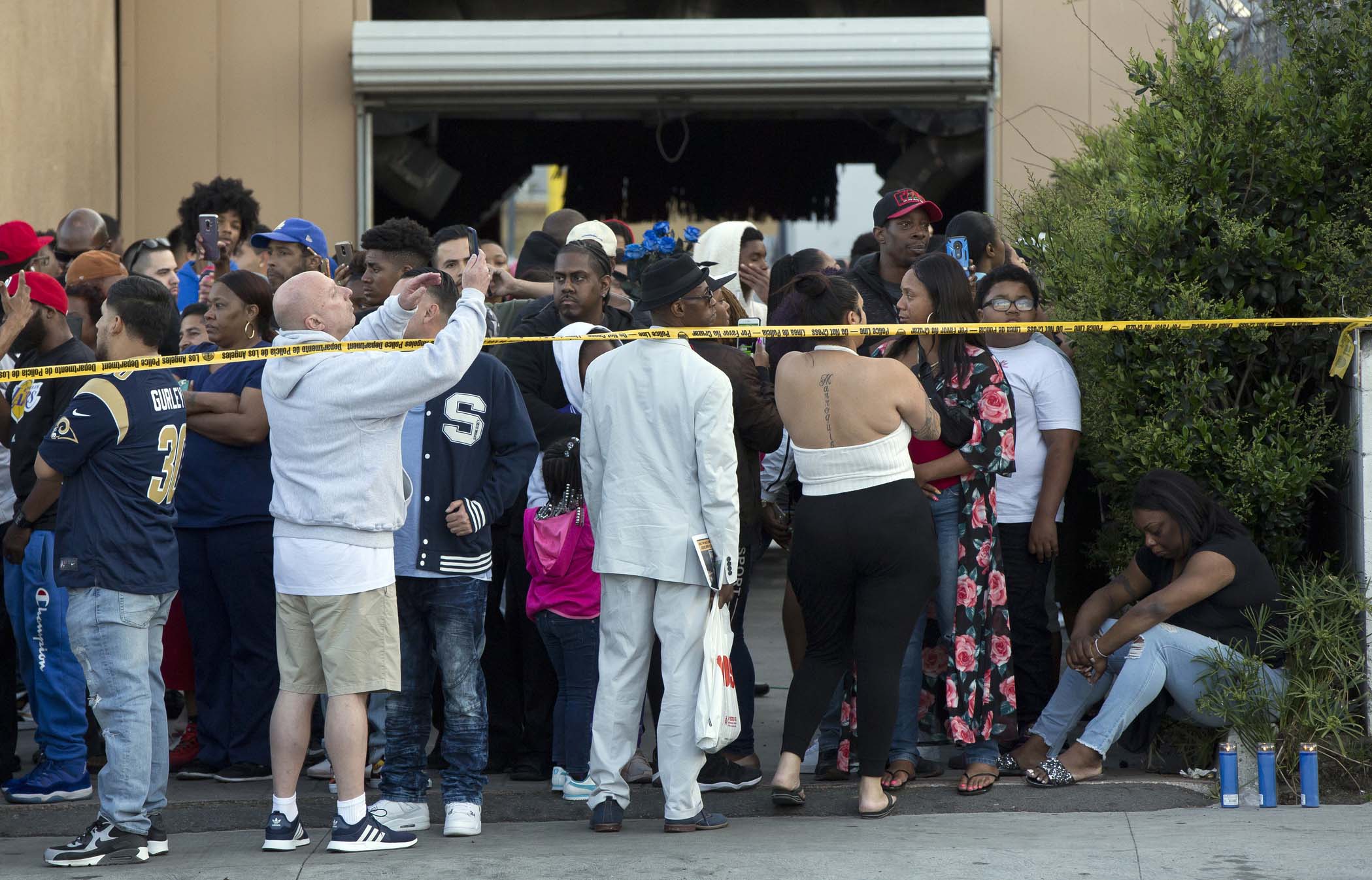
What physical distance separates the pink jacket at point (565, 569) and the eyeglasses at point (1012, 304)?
197 cm

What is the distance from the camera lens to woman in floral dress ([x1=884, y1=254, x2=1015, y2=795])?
5.94m

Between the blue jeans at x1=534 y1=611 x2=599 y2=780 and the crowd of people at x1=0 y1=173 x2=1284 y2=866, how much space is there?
14 mm

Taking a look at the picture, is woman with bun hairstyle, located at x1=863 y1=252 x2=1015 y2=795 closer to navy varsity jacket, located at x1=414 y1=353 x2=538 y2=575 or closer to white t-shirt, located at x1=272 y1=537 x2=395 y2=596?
navy varsity jacket, located at x1=414 y1=353 x2=538 y2=575

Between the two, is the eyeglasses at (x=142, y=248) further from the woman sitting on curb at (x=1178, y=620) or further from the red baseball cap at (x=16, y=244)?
the woman sitting on curb at (x=1178, y=620)

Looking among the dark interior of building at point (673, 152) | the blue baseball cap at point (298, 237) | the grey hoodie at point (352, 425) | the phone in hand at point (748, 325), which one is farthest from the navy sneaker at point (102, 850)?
the dark interior of building at point (673, 152)

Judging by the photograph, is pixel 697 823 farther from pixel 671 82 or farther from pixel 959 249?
pixel 671 82

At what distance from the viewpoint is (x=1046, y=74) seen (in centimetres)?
1192

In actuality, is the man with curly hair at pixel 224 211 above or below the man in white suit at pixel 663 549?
above

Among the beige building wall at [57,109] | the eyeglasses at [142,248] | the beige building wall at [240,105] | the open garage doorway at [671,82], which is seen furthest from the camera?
the beige building wall at [240,105]

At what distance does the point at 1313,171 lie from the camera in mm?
5996

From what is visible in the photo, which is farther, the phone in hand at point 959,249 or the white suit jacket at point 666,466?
the phone in hand at point 959,249

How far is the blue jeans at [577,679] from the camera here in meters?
5.91

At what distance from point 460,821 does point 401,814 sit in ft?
0.70

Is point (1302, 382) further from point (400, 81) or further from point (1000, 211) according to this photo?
point (400, 81)
